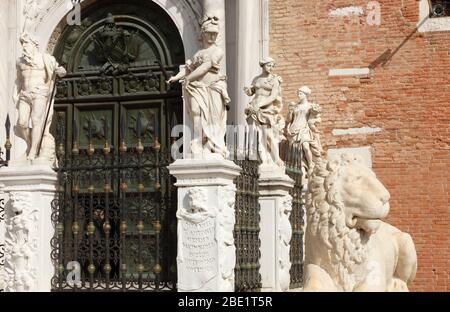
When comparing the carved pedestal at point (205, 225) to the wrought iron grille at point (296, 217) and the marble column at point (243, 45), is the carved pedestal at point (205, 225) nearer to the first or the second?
the wrought iron grille at point (296, 217)

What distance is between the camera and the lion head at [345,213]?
25.0ft

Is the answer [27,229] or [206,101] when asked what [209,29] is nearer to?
[206,101]

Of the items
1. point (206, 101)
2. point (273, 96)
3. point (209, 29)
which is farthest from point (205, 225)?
point (273, 96)

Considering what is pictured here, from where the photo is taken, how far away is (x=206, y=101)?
29.8 feet

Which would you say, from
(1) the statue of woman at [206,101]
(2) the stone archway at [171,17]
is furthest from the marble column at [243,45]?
(1) the statue of woman at [206,101]

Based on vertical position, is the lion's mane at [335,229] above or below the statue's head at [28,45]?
below

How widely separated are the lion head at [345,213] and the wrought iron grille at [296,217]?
2941 millimetres

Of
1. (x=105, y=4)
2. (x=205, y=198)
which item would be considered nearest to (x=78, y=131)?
(x=105, y=4)

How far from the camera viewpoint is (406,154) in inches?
497

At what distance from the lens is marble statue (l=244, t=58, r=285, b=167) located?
34.9ft

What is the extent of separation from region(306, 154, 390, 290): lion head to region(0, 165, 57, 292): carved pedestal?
3158 mm

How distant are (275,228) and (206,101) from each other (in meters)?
1.71

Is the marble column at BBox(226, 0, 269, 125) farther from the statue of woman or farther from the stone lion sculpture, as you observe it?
the stone lion sculpture

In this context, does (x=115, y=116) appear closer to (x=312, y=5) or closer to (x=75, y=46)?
(x=75, y=46)
